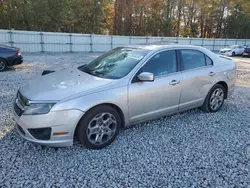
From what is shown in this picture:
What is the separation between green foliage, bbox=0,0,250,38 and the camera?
20734 millimetres

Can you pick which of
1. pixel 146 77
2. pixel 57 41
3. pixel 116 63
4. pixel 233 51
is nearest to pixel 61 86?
pixel 116 63

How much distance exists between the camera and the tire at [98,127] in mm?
2768

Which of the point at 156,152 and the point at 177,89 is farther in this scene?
the point at 177,89

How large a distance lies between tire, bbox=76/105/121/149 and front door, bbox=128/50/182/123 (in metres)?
0.32

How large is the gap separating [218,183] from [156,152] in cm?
87

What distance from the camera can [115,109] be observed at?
302cm

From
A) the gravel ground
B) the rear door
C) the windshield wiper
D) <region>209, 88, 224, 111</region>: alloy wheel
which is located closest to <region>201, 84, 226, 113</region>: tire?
<region>209, 88, 224, 111</region>: alloy wheel

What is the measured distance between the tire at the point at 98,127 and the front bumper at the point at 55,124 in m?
0.13

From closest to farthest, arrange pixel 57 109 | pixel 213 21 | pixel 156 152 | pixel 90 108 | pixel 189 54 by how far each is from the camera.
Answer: pixel 57 109 < pixel 90 108 < pixel 156 152 < pixel 189 54 < pixel 213 21

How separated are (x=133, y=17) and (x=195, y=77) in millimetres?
29333

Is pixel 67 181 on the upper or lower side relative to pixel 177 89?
lower

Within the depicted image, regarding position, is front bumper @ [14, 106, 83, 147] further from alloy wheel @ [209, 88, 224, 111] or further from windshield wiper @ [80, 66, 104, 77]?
alloy wheel @ [209, 88, 224, 111]

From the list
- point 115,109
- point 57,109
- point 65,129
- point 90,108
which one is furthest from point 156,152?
A: point 57,109

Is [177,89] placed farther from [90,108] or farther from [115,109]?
[90,108]
